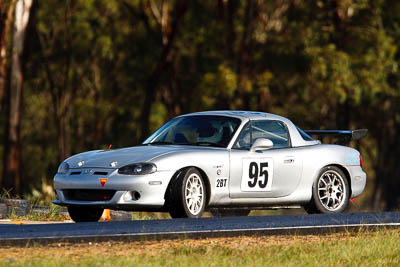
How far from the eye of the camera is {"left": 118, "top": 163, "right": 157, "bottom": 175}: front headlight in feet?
35.7

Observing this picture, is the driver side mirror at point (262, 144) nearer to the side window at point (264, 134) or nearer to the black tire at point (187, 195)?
the side window at point (264, 134)

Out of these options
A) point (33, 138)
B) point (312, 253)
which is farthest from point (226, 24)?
point (312, 253)

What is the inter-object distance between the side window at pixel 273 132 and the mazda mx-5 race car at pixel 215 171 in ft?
0.04

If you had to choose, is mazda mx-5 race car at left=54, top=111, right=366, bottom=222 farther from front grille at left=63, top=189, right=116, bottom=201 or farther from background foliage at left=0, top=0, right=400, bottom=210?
background foliage at left=0, top=0, right=400, bottom=210

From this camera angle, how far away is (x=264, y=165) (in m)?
12.1

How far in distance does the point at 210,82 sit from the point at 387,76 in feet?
22.3

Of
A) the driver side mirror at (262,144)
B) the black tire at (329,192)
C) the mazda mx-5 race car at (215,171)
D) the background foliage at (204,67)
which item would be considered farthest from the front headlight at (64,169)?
the background foliage at (204,67)

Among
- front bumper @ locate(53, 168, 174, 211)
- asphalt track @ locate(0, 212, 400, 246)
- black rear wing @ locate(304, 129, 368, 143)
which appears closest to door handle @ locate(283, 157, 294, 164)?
asphalt track @ locate(0, 212, 400, 246)

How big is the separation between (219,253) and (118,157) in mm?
3091

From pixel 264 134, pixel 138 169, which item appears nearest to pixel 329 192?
pixel 264 134

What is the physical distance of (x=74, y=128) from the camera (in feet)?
148

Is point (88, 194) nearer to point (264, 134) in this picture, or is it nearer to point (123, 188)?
point (123, 188)

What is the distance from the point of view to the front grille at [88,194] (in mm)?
10924

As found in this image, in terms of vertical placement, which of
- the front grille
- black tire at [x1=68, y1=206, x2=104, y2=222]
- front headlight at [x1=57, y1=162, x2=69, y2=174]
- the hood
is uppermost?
the hood
